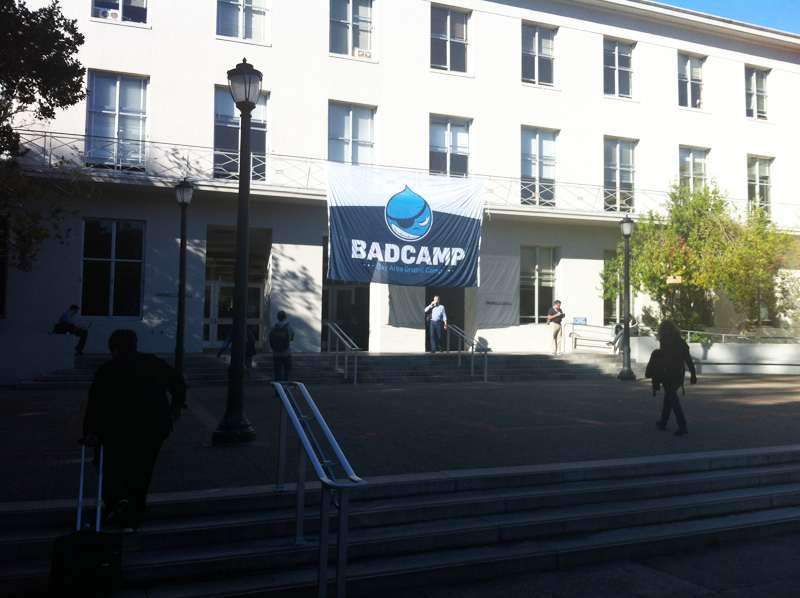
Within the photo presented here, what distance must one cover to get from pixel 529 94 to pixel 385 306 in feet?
29.2

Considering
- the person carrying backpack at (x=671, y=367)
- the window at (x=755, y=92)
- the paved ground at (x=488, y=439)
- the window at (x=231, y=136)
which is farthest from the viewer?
the window at (x=755, y=92)

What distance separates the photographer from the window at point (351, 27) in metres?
21.1

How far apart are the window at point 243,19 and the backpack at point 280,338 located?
10.8 meters

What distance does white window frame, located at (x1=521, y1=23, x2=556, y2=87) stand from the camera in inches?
916

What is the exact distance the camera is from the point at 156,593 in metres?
4.62

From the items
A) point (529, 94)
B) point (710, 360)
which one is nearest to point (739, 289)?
point (710, 360)

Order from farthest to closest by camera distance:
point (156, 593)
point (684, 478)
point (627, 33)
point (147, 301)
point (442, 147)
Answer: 1. point (627, 33)
2. point (442, 147)
3. point (147, 301)
4. point (684, 478)
5. point (156, 593)

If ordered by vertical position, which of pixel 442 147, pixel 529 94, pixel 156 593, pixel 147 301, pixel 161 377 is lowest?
pixel 156 593

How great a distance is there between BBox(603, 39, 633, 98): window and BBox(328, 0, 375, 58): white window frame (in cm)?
865

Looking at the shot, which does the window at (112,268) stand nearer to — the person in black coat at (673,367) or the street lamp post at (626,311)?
the street lamp post at (626,311)

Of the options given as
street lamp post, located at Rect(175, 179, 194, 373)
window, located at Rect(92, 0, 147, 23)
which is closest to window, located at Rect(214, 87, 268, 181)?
window, located at Rect(92, 0, 147, 23)

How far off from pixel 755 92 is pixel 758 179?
11.3ft

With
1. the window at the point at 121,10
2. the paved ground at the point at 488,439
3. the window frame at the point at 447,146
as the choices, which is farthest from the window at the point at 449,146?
the window at the point at 121,10

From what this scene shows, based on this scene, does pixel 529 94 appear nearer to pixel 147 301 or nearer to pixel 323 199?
pixel 323 199
